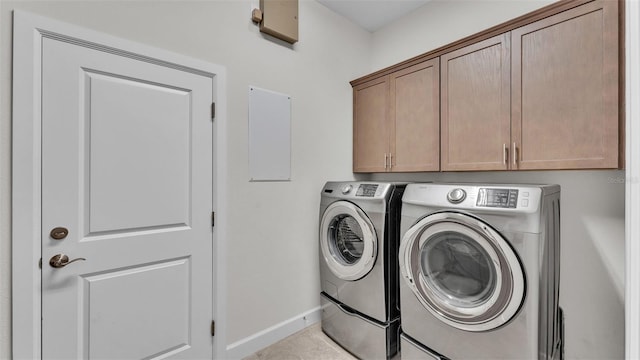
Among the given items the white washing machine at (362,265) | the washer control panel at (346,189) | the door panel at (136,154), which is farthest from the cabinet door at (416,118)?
the door panel at (136,154)

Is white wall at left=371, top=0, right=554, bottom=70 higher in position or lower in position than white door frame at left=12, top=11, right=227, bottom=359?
higher

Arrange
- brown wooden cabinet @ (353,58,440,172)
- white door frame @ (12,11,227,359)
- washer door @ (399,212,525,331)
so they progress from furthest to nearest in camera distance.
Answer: brown wooden cabinet @ (353,58,440,172) → washer door @ (399,212,525,331) → white door frame @ (12,11,227,359)

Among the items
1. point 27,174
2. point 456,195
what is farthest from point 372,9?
point 27,174

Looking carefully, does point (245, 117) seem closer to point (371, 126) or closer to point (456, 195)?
point (371, 126)

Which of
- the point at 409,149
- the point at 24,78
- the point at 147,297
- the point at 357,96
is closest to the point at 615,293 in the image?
the point at 409,149

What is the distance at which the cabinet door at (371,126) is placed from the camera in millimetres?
2420

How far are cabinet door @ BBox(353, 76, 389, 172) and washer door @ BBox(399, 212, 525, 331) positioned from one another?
2.89 ft

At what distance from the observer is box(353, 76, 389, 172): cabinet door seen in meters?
2.42

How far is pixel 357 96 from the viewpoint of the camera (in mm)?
2676

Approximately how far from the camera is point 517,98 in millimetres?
1677

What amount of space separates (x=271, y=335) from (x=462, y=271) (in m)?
1.43

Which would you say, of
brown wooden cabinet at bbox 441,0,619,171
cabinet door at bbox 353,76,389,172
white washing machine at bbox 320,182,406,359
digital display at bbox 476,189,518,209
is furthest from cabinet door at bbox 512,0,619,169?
cabinet door at bbox 353,76,389,172

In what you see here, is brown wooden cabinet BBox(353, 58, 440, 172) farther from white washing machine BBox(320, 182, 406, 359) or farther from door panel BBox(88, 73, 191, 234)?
door panel BBox(88, 73, 191, 234)

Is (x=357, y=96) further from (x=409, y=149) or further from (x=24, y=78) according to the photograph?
(x=24, y=78)
